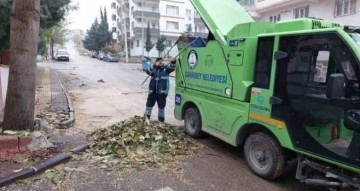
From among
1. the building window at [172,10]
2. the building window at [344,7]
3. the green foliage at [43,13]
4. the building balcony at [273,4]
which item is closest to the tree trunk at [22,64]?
the green foliage at [43,13]

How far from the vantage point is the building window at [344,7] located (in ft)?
63.1

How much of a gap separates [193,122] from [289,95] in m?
2.92

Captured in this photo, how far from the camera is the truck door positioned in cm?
397

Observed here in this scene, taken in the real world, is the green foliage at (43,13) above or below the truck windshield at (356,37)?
above

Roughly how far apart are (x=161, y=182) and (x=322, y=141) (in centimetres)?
219

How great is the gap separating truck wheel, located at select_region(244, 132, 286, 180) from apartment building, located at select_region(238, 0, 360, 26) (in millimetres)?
15941

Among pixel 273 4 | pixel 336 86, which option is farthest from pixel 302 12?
pixel 336 86

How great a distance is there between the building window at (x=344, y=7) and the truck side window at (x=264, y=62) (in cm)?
1643

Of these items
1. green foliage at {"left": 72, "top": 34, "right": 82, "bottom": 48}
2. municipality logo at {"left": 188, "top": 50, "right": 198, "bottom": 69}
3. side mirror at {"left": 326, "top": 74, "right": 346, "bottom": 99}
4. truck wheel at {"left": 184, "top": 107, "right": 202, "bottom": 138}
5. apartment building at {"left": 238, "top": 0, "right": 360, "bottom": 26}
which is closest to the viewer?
side mirror at {"left": 326, "top": 74, "right": 346, "bottom": 99}

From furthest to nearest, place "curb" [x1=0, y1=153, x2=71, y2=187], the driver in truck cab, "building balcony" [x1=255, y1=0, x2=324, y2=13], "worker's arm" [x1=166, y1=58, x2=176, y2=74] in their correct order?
"building balcony" [x1=255, y1=0, x2=324, y2=13] < the driver in truck cab < "worker's arm" [x1=166, y1=58, x2=176, y2=74] < "curb" [x1=0, y1=153, x2=71, y2=187]

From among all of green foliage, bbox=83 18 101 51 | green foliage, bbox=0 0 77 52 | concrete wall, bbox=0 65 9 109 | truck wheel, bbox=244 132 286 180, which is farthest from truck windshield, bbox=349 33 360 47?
green foliage, bbox=83 18 101 51

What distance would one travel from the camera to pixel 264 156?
5.17 metres

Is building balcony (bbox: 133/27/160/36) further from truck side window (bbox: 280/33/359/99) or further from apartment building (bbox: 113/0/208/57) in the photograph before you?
truck side window (bbox: 280/33/359/99)

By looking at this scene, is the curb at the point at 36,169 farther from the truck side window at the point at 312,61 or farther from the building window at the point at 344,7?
the building window at the point at 344,7
